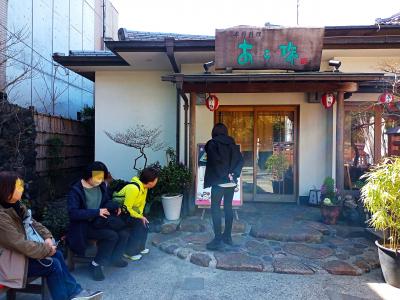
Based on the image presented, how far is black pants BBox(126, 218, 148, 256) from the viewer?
443 centimetres

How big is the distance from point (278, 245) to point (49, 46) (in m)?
9.38

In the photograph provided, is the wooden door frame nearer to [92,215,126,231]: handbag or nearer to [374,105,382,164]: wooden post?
[374,105,382,164]: wooden post

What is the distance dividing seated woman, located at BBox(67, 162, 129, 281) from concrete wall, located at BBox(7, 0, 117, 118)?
221 inches

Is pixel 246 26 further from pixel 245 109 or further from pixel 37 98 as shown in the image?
pixel 37 98

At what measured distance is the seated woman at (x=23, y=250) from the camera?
279 cm

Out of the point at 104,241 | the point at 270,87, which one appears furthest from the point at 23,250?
the point at 270,87

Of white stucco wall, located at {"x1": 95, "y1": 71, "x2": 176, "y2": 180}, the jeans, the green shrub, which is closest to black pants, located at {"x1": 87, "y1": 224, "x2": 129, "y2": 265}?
the jeans

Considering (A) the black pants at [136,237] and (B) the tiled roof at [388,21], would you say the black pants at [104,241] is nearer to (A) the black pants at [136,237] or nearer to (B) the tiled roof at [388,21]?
(A) the black pants at [136,237]

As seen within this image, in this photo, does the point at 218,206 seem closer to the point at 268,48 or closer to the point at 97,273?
the point at 97,273

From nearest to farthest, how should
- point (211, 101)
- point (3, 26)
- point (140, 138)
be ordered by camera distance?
1. point (211, 101)
2. point (140, 138)
3. point (3, 26)

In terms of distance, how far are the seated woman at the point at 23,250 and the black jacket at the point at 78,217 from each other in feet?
2.00

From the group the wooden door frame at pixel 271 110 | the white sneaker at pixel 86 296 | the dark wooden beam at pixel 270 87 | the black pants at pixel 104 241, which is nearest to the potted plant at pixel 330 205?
the wooden door frame at pixel 271 110

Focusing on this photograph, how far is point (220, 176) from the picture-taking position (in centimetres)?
484

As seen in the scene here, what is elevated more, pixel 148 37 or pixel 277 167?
pixel 148 37
